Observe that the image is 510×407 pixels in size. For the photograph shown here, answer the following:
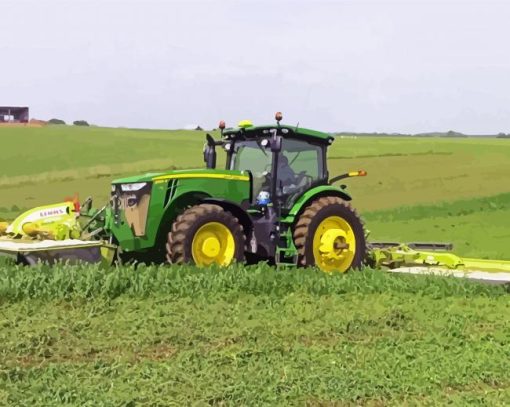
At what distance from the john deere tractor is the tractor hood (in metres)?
0.01

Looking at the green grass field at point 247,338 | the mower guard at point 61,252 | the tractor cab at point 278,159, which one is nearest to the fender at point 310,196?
the tractor cab at point 278,159

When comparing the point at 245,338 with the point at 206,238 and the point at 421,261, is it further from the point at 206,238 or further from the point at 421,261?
the point at 421,261

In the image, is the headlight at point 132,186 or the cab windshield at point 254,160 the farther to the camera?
the cab windshield at point 254,160

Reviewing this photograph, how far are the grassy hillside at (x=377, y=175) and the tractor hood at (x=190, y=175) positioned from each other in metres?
1.73

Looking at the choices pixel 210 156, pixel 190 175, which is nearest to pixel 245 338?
pixel 190 175

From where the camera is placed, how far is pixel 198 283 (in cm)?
686

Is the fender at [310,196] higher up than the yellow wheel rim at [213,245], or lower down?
higher up

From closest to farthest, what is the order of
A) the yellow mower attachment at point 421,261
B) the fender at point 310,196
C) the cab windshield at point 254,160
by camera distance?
the fender at point 310,196
the cab windshield at point 254,160
the yellow mower attachment at point 421,261

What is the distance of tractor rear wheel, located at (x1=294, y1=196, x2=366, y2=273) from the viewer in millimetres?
8656

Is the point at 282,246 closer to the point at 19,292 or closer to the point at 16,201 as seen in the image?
the point at 19,292

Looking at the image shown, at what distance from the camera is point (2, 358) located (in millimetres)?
4664

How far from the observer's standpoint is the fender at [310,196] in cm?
880

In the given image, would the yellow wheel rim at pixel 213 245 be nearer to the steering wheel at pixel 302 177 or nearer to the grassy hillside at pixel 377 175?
the steering wheel at pixel 302 177

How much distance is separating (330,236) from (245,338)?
144 inches
